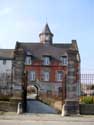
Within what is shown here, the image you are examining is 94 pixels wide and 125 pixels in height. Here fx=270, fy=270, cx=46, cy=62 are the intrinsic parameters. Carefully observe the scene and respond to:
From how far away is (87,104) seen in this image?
17.2 metres

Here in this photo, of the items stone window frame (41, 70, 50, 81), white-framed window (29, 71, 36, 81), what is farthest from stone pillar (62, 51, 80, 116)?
white-framed window (29, 71, 36, 81)

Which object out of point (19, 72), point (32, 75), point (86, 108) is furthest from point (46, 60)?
point (86, 108)

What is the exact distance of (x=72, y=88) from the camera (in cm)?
1738

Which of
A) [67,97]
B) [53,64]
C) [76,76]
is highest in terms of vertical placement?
[53,64]

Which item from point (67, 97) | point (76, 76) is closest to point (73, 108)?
point (67, 97)

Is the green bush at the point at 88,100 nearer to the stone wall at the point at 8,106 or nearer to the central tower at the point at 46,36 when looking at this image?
the stone wall at the point at 8,106

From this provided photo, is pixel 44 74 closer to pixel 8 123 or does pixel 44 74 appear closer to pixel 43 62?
pixel 43 62

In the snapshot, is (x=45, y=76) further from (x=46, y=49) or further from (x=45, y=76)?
(x=46, y=49)

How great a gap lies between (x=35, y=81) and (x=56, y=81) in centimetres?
430

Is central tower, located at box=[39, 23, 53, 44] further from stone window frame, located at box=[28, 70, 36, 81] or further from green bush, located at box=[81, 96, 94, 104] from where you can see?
green bush, located at box=[81, 96, 94, 104]

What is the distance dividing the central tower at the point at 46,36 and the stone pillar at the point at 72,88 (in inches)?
1849

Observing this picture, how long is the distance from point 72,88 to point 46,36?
49.7m

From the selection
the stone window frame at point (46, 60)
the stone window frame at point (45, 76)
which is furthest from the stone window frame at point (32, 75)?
the stone window frame at point (46, 60)

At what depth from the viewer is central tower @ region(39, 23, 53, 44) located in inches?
2562
